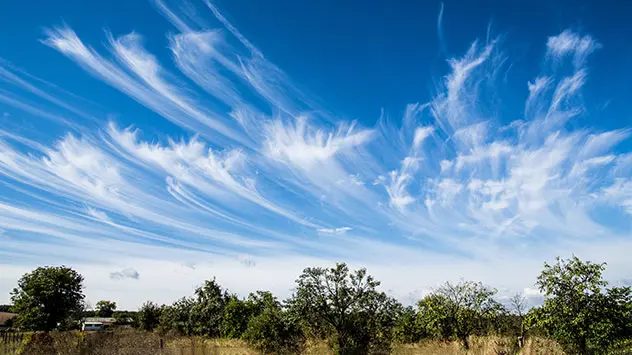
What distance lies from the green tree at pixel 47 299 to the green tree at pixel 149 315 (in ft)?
25.3

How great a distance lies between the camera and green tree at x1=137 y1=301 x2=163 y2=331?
51281 millimetres

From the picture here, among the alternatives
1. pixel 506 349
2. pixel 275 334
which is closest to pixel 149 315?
pixel 275 334

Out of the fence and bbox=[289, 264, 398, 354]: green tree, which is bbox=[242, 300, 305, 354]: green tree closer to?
bbox=[289, 264, 398, 354]: green tree

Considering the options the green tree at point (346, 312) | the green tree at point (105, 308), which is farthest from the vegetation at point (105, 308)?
the green tree at point (346, 312)

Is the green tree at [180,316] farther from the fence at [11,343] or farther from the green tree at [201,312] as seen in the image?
the fence at [11,343]

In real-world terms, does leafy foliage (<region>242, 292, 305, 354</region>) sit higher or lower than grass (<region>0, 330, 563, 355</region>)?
lower

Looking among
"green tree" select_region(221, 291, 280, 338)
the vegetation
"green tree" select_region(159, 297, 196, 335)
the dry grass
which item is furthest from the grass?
the vegetation

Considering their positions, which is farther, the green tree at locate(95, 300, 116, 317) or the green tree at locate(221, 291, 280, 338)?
the green tree at locate(95, 300, 116, 317)

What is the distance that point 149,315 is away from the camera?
51.8m

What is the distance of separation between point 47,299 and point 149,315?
484 inches

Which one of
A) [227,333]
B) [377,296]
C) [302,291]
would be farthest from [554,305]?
[227,333]

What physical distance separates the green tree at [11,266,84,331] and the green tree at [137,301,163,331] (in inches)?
Answer: 304

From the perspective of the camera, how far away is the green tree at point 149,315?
51281mm

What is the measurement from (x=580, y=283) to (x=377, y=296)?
780 centimetres
